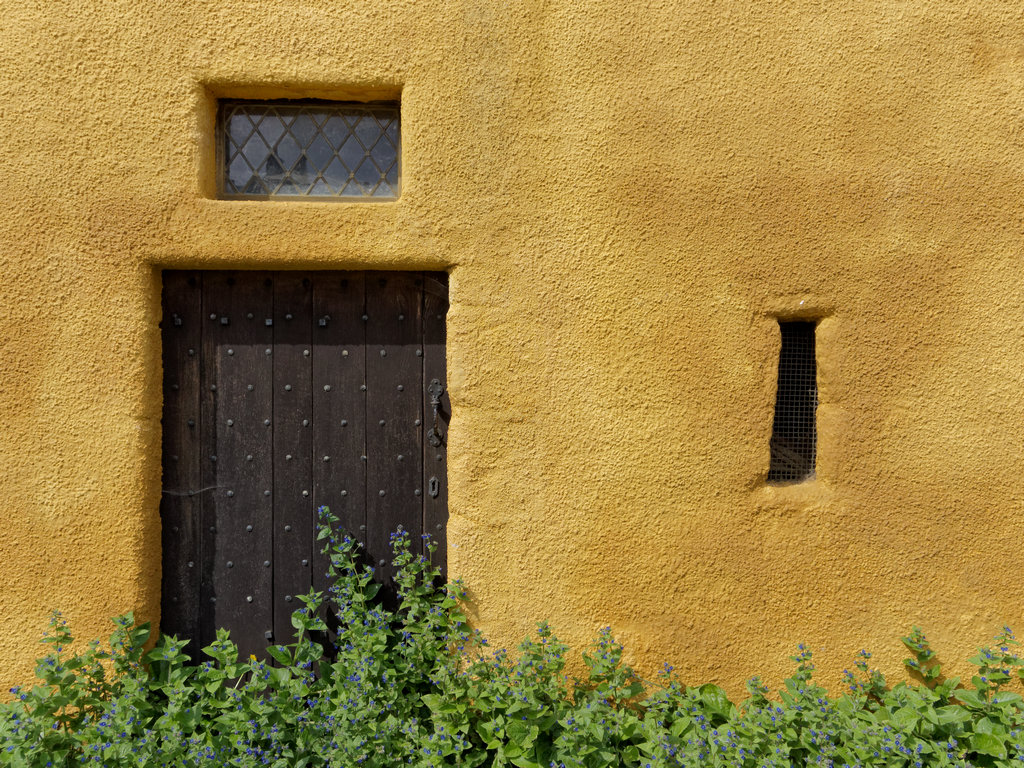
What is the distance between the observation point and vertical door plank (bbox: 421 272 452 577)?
238 cm

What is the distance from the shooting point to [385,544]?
2.38 m

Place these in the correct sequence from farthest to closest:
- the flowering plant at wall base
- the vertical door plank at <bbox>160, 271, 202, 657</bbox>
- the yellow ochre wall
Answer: the vertical door plank at <bbox>160, 271, 202, 657</bbox>, the yellow ochre wall, the flowering plant at wall base

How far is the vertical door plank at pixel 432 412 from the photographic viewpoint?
2.38m

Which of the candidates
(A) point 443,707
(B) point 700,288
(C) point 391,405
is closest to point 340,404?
(C) point 391,405

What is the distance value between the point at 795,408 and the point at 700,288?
0.62 metres

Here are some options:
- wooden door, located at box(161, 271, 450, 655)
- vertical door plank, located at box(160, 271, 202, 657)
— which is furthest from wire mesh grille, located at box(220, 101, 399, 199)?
vertical door plank, located at box(160, 271, 202, 657)

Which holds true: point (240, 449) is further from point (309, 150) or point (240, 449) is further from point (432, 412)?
point (309, 150)

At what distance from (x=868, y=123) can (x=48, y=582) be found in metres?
3.35

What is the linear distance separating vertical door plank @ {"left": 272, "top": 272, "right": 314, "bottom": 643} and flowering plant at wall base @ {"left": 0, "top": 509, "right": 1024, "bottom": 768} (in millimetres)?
121

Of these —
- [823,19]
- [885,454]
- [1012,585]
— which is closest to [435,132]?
[823,19]

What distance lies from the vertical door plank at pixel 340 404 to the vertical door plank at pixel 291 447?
34 mm

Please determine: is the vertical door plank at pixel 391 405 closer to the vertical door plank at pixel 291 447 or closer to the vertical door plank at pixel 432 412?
the vertical door plank at pixel 432 412

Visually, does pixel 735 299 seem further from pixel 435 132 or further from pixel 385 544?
pixel 385 544

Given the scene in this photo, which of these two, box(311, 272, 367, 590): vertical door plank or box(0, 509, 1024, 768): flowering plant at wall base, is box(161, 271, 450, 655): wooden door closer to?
box(311, 272, 367, 590): vertical door plank
